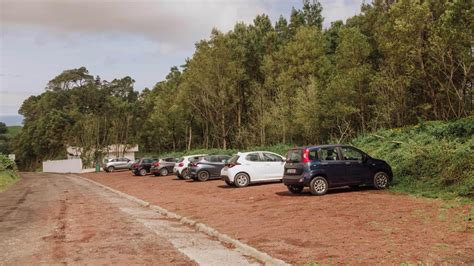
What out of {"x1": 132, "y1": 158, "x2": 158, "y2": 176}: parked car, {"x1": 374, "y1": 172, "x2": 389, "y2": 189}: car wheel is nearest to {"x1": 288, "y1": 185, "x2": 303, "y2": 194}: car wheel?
{"x1": 374, "y1": 172, "x2": 389, "y2": 189}: car wheel

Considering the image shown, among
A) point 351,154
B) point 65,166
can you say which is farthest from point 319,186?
point 65,166

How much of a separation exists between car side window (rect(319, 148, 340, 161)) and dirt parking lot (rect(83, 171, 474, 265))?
47.6 inches

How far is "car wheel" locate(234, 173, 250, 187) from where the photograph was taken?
21.7m

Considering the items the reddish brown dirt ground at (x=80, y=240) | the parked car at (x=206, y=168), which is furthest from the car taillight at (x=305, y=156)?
the parked car at (x=206, y=168)

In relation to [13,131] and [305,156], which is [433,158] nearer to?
[305,156]

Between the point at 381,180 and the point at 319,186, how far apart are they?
7.75ft

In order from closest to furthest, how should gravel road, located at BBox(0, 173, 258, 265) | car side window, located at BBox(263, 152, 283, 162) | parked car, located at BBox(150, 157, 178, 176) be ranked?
gravel road, located at BBox(0, 173, 258, 265)
car side window, located at BBox(263, 152, 283, 162)
parked car, located at BBox(150, 157, 178, 176)

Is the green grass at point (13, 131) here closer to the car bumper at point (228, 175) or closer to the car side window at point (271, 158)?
the car bumper at point (228, 175)

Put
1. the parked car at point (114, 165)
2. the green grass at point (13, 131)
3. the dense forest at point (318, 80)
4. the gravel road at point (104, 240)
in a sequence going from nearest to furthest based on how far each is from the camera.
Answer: the gravel road at point (104, 240) < the dense forest at point (318, 80) < the parked car at point (114, 165) < the green grass at point (13, 131)

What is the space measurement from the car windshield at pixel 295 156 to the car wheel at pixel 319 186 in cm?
92

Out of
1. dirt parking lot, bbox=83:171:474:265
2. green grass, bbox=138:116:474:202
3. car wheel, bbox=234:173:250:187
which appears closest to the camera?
dirt parking lot, bbox=83:171:474:265

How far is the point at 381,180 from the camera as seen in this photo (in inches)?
650

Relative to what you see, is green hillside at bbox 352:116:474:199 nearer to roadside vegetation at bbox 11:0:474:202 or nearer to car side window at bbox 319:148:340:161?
roadside vegetation at bbox 11:0:474:202

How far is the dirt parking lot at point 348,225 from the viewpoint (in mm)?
7453
